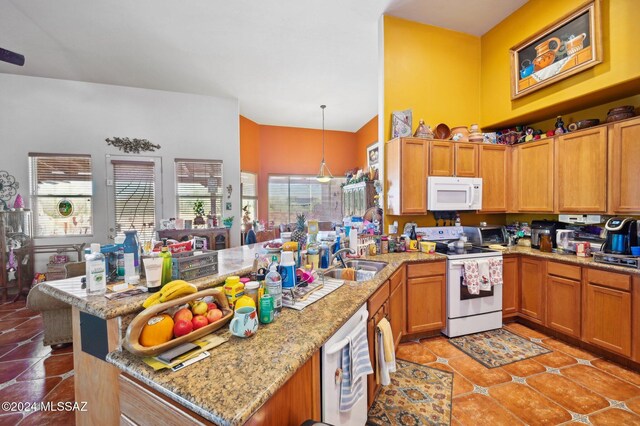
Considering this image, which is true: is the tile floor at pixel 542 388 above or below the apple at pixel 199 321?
Answer: below

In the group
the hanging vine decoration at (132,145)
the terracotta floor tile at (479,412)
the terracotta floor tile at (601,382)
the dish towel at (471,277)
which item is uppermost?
the hanging vine decoration at (132,145)

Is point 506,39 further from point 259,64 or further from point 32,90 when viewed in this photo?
point 32,90

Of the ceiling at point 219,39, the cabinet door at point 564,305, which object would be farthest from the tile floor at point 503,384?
the ceiling at point 219,39

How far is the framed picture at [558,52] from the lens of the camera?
7.92 feet

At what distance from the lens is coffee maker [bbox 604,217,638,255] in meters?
2.32

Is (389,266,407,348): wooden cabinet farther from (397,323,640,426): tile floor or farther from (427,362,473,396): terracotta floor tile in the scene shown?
(427,362,473,396): terracotta floor tile

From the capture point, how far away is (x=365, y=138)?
6562 mm

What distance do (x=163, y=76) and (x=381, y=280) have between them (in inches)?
186

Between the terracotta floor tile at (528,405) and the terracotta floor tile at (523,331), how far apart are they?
3.43 ft

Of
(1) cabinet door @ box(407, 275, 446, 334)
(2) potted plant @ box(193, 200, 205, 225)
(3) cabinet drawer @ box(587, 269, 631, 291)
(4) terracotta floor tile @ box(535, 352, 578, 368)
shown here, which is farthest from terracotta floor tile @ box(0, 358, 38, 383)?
(3) cabinet drawer @ box(587, 269, 631, 291)

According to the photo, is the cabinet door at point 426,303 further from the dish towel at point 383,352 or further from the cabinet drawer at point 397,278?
the dish towel at point 383,352

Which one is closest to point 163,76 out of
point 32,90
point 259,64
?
point 259,64

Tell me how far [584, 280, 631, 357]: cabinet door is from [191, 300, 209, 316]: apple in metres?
3.30

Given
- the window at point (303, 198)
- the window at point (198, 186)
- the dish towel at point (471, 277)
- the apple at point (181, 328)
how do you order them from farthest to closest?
the window at point (303, 198) < the window at point (198, 186) < the dish towel at point (471, 277) < the apple at point (181, 328)
